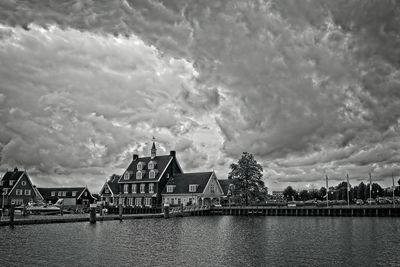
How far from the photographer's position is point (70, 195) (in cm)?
10606

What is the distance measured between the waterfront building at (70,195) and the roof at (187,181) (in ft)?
80.2

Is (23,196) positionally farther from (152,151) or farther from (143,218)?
(143,218)

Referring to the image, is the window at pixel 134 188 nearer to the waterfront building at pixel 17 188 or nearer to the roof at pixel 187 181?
the roof at pixel 187 181

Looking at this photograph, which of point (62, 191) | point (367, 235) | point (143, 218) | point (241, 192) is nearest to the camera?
point (367, 235)

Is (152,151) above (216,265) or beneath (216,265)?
above

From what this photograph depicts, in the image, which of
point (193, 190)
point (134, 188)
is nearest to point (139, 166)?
point (134, 188)

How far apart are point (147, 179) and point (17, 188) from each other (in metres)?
32.4

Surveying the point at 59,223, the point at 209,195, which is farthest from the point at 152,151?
the point at 59,223

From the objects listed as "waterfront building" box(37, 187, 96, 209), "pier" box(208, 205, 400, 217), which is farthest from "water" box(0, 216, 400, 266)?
"waterfront building" box(37, 187, 96, 209)

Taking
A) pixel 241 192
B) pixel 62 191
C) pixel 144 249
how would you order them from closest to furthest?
pixel 144 249, pixel 241 192, pixel 62 191

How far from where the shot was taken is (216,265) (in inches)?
1064

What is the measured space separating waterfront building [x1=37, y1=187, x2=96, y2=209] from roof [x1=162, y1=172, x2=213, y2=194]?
24.4 metres

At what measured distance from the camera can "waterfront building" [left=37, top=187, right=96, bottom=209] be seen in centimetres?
10569

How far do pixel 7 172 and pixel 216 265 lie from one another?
9157 cm
